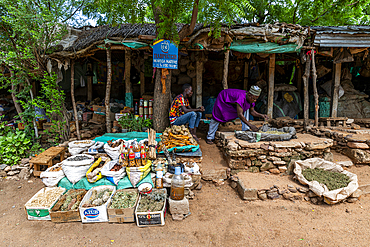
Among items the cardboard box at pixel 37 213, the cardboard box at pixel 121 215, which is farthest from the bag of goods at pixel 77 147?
the cardboard box at pixel 121 215

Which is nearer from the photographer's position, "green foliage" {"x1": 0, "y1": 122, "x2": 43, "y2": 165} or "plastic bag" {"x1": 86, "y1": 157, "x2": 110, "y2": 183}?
"plastic bag" {"x1": 86, "y1": 157, "x2": 110, "y2": 183}

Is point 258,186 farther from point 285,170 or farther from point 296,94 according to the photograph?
point 296,94

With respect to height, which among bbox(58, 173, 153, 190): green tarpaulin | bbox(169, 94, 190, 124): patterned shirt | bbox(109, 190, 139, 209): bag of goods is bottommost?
bbox(109, 190, 139, 209): bag of goods

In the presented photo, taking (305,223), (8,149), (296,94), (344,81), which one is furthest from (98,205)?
(344,81)

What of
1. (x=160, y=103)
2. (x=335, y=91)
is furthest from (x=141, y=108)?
(x=335, y=91)

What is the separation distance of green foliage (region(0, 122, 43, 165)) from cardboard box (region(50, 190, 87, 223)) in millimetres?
2878

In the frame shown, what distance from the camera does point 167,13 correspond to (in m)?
4.50

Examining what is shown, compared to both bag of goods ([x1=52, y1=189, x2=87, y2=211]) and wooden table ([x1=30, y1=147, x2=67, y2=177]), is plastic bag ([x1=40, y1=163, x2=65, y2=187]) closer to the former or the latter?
bag of goods ([x1=52, y1=189, x2=87, y2=211])

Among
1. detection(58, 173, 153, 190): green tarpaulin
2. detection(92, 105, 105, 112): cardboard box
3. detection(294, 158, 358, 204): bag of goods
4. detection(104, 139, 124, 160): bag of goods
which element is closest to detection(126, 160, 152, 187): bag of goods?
detection(58, 173, 153, 190): green tarpaulin

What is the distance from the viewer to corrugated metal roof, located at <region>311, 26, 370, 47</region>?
5.82m

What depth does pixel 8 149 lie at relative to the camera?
4871mm

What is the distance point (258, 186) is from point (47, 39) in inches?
246

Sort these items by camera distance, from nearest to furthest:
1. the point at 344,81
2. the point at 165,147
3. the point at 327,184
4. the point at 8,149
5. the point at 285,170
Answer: the point at 327,184, the point at 165,147, the point at 285,170, the point at 8,149, the point at 344,81

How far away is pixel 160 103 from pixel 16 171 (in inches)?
148
